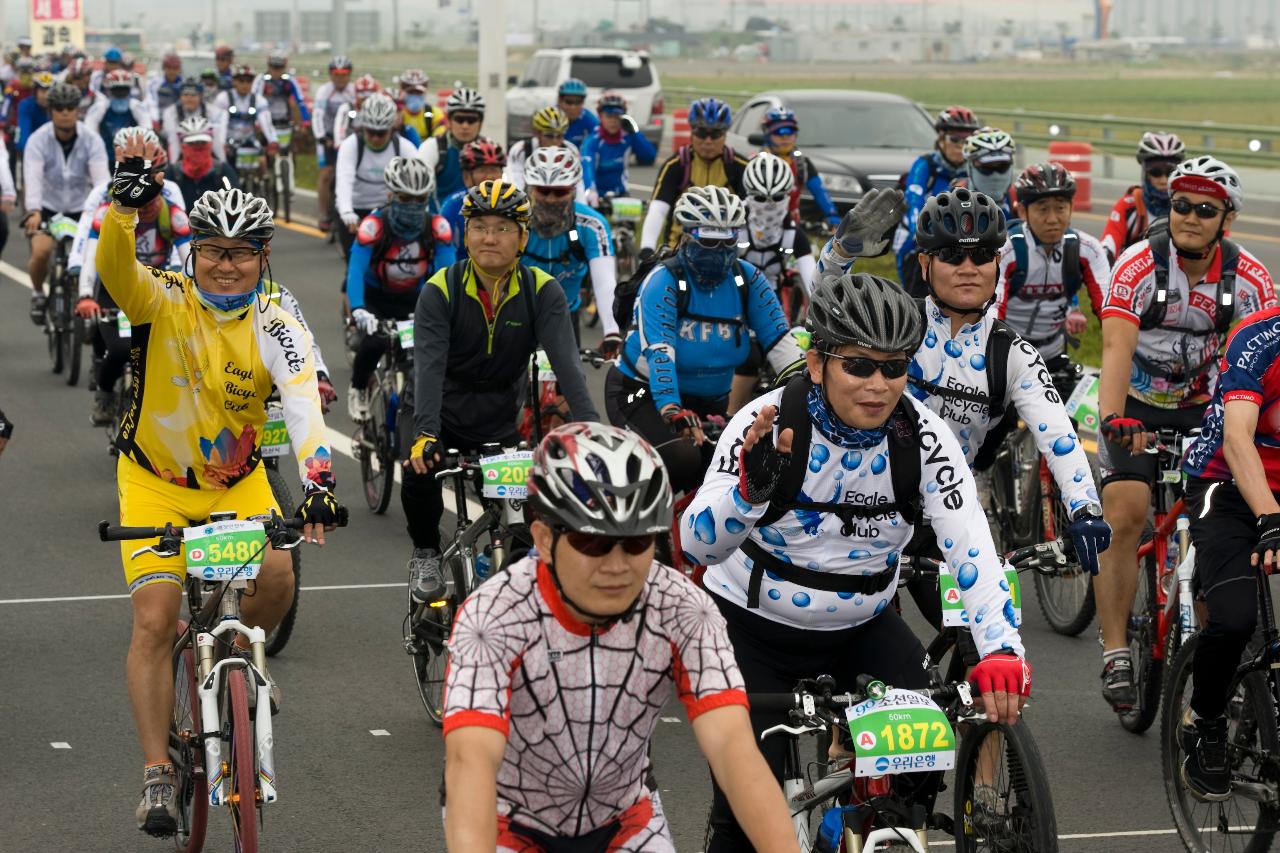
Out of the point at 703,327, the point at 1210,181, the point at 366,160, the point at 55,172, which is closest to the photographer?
the point at 1210,181

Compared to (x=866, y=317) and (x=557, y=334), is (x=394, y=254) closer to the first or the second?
(x=557, y=334)

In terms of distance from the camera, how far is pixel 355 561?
11.3 m

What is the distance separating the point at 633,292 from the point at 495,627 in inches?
271

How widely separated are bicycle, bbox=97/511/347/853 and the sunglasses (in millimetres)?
2329

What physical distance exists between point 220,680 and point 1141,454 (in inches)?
146

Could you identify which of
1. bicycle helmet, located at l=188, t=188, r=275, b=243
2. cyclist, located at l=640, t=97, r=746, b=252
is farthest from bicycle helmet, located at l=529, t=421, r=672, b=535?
cyclist, located at l=640, t=97, r=746, b=252

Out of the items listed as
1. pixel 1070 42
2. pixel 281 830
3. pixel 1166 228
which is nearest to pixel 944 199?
pixel 1166 228

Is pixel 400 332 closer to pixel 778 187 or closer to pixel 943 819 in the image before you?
pixel 778 187

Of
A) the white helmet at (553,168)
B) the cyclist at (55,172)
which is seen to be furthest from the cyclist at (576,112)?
the white helmet at (553,168)

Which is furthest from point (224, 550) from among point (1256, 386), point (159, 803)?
point (1256, 386)

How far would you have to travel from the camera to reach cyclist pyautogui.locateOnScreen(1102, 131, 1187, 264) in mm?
12391

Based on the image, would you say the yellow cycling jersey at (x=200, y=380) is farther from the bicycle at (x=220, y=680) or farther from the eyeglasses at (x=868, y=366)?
the eyeglasses at (x=868, y=366)

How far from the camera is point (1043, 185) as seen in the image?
33.8 ft

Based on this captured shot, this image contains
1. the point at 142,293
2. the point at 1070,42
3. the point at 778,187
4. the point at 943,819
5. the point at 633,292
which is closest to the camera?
the point at 943,819
